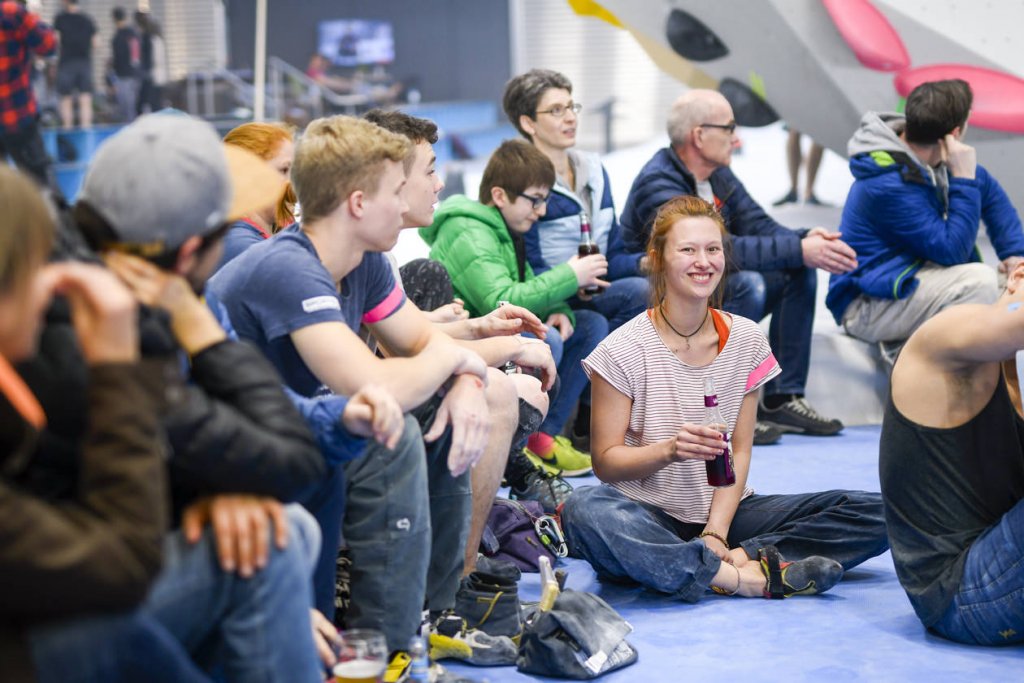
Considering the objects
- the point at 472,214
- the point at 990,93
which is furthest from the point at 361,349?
the point at 990,93

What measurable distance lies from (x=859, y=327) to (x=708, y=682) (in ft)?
10.2

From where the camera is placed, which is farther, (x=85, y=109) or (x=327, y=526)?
(x=85, y=109)

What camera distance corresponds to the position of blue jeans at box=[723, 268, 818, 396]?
5422 millimetres

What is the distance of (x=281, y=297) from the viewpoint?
2496 millimetres

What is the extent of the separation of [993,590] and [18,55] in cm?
736

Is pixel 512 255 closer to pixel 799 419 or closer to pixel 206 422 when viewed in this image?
pixel 799 419

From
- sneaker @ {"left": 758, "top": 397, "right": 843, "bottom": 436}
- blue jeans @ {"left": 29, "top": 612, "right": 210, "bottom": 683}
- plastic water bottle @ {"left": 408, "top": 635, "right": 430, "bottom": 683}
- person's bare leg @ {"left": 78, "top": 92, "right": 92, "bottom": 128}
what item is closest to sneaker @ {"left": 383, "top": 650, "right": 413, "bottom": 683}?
plastic water bottle @ {"left": 408, "top": 635, "right": 430, "bottom": 683}

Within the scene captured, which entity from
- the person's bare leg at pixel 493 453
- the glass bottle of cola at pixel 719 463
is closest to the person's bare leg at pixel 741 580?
the glass bottle of cola at pixel 719 463

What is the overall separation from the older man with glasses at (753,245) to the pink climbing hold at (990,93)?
171cm

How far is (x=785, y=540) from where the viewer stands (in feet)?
11.3

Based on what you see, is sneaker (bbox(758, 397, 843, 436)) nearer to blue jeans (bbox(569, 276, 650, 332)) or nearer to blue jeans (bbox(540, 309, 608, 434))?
blue jeans (bbox(569, 276, 650, 332))

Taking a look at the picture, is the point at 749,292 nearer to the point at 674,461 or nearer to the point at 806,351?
the point at 806,351

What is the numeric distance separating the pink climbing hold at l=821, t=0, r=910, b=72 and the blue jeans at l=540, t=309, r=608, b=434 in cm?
260

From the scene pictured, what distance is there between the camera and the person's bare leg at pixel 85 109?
45.8ft
